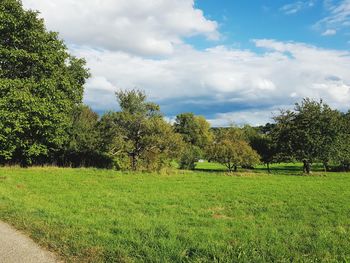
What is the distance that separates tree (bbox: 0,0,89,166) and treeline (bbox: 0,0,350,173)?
0.09 metres

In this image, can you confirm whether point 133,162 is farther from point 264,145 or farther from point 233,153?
point 264,145

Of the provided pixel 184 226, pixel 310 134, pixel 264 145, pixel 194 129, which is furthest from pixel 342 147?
pixel 194 129

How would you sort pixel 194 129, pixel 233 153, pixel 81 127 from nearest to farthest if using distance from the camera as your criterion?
pixel 81 127 → pixel 233 153 → pixel 194 129

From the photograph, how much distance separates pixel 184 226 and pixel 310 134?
154 feet

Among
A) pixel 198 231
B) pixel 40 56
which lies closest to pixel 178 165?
pixel 40 56

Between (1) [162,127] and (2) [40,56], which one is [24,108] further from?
(1) [162,127]

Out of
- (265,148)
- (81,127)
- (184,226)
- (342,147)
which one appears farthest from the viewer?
(265,148)

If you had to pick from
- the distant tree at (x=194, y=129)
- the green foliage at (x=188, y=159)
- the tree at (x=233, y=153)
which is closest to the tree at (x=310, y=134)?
the tree at (x=233, y=153)

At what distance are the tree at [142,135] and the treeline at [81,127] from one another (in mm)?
128

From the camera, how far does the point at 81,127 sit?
2042 inches

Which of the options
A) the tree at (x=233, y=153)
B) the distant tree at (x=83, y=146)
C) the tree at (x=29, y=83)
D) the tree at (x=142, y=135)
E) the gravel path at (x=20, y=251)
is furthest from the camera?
the tree at (x=233, y=153)

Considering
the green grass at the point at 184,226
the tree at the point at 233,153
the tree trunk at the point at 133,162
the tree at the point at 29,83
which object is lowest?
the green grass at the point at 184,226

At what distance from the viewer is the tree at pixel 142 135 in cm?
4469

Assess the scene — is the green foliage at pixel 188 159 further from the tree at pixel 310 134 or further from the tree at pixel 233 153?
the tree at pixel 310 134
